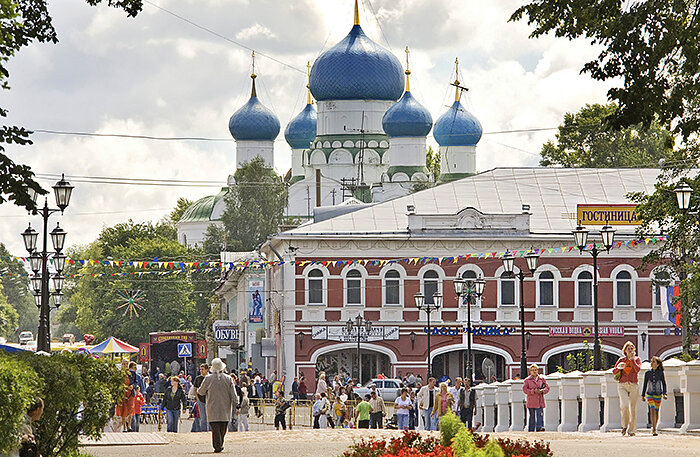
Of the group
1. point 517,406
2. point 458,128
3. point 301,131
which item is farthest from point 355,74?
point 517,406

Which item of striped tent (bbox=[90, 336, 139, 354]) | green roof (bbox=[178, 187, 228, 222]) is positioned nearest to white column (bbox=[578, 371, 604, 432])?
striped tent (bbox=[90, 336, 139, 354])

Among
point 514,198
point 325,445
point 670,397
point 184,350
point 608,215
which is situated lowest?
point 325,445

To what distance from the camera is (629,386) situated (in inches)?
894

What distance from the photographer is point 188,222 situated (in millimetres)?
111125

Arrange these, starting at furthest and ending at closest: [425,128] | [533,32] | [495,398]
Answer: [425,128] < [495,398] < [533,32]

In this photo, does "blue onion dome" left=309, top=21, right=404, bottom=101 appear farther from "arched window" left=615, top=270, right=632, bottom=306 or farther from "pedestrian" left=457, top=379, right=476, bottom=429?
"pedestrian" left=457, top=379, right=476, bottom=429

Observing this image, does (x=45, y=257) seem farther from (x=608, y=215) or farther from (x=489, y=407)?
(x=608, y=215)

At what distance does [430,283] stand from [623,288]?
7587mm

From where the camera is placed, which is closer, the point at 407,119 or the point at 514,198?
the point at 514,198

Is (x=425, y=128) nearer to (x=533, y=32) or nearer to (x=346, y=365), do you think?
(x=346, y=365)

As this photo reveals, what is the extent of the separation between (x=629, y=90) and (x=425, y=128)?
69.5 meters

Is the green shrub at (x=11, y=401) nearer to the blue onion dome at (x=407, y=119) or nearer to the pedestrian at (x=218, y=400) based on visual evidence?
the pedestrian at (x=218, y=400)

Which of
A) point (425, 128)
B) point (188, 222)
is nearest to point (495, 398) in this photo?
point (425, 128)

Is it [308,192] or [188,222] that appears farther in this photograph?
[188,222]
